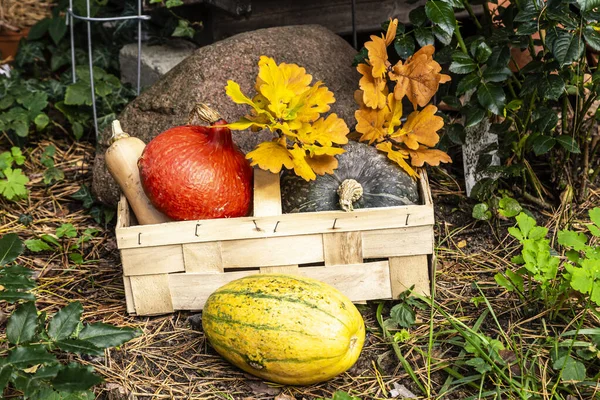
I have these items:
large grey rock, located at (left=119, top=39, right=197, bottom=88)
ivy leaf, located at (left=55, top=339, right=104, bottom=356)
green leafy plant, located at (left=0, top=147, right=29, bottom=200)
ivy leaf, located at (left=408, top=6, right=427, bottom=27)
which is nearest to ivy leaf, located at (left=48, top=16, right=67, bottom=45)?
large grey rock, located at (left=119, top=39, right=197, bottom=88)

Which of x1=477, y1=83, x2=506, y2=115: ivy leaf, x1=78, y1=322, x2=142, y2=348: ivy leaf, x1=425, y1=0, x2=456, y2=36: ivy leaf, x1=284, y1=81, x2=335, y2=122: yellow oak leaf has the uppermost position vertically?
x1=425, y1=0, x2=456, y2=36: ivy leaf

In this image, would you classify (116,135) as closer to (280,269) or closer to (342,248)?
(280,269)

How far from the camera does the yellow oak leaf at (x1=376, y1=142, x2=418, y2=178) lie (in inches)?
99.9

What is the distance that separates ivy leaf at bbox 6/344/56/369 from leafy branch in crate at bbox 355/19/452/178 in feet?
4.19

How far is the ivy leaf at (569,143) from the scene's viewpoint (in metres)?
2.61

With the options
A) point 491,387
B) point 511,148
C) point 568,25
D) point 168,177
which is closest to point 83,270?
point 168,177

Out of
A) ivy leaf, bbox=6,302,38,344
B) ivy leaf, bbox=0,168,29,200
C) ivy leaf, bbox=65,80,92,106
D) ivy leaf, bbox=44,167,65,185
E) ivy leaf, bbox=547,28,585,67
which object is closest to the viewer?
ivy leaf, bbox=6,302,38,344

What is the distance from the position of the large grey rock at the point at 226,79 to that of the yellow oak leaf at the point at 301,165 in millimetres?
575

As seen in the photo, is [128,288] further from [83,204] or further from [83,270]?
[83,204]

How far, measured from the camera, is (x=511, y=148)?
291cm

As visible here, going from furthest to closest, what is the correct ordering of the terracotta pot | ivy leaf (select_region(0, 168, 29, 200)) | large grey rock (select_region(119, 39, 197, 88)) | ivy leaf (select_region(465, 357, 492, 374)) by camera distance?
the terracotta pot → large grey rock (select_region(119, 39, 197, 88)) → ivy leaf (select_region(0, 168, 29, 200)) → ivy leaf (select_region(465, 357, 492, 374))

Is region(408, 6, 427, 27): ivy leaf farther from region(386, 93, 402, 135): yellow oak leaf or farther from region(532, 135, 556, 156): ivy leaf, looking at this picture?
region(532, 135, 556, 156): ivy leaf

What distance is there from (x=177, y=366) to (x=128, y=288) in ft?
1.11

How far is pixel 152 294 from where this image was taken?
8.09 feet
